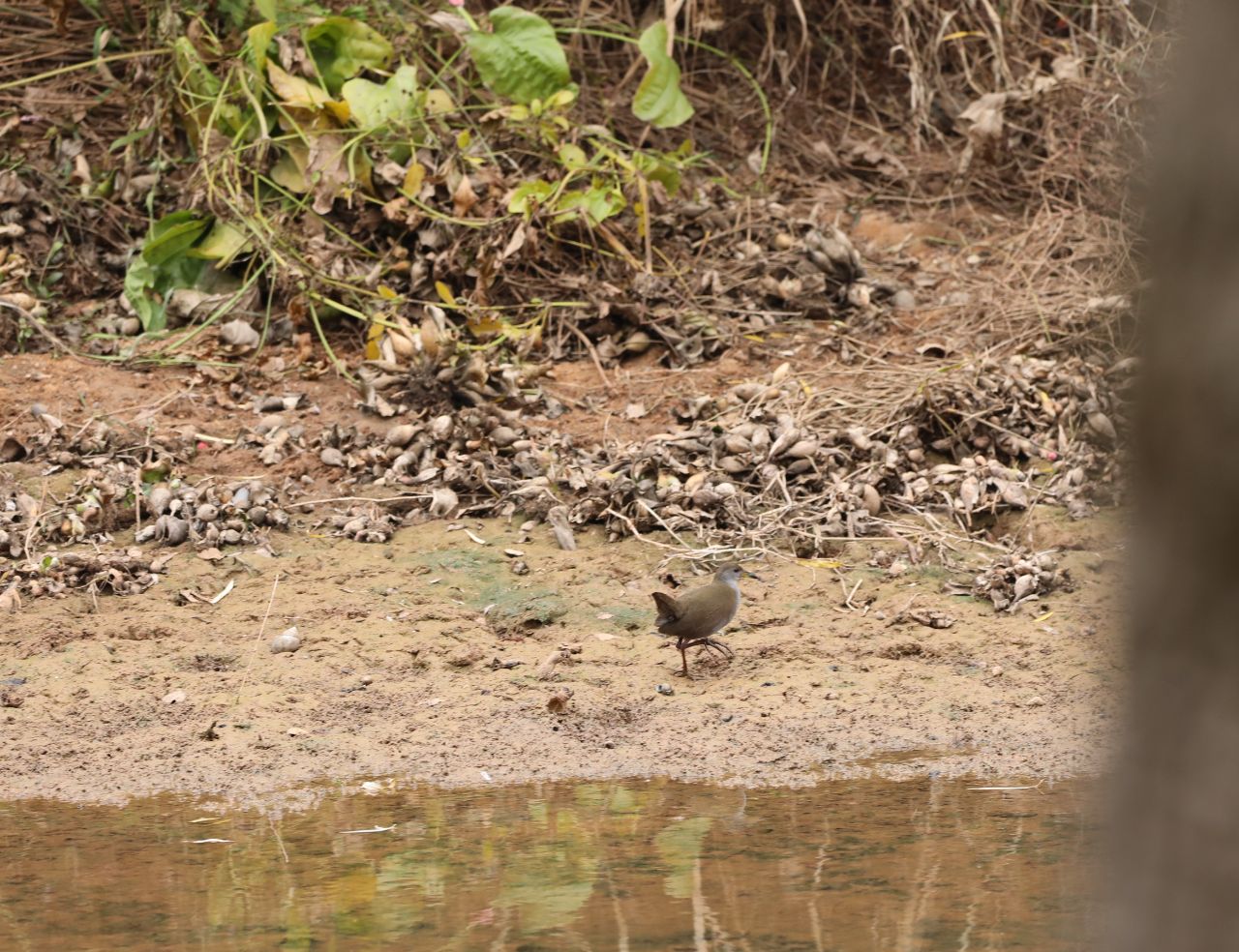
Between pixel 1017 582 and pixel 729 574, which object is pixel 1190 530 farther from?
pixel 1017 582

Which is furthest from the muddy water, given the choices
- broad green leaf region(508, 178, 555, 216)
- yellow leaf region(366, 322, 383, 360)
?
broad green leaf region(508, 178, 555, 216)

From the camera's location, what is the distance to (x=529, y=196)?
679 cm

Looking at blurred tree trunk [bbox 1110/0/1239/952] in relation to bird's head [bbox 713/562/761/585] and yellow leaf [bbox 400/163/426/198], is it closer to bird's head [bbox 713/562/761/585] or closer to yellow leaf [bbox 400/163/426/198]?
bird's head [bbox 713/562/761/585]

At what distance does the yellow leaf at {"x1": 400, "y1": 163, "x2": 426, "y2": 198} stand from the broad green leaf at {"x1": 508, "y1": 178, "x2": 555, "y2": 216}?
40 centimetres

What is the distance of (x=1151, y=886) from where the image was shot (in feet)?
3.64

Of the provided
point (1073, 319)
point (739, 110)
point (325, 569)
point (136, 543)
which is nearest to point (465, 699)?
point (325, 569)

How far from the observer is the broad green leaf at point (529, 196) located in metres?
6.75

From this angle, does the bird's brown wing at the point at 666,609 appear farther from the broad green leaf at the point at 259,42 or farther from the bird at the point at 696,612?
the broad green leaf at the point at 259,42

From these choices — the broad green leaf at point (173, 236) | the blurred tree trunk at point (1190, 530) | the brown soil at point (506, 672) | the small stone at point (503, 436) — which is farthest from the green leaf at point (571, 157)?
the blurred tree trunk at point (1190, 530)

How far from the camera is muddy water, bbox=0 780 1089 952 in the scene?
126 inches

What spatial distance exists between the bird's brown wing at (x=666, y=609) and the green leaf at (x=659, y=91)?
3472 mm

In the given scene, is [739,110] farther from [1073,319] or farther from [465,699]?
[465,699]

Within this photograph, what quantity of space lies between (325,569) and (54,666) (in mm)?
956

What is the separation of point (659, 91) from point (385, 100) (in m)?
1.34
